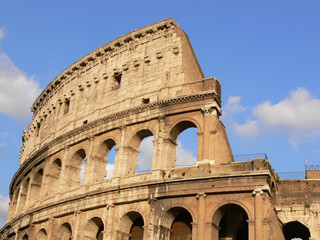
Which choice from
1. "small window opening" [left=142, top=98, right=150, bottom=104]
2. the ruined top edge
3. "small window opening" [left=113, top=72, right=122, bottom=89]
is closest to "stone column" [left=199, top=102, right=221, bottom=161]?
"small window opening" [left=142, top=98, right=150, bottom=104]

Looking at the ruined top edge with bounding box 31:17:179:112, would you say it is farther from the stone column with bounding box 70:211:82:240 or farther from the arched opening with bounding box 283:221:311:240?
the arched opening with bounding box 283:221:311:240

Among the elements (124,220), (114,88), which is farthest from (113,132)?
(124,220)

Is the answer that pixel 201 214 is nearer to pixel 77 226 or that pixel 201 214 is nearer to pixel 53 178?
pixel 77 226

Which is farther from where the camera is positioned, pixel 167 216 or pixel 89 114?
pixel 89 114

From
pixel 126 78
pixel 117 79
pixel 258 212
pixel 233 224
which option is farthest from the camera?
pixel 117 79

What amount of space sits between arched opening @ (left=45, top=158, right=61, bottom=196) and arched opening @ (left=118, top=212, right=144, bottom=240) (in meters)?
7.70

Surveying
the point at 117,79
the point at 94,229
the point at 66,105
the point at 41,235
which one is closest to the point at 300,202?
the point at 94,229

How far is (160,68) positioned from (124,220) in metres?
8.69

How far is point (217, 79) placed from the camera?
80.5 feet

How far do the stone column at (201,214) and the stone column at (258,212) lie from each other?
231 centimetres

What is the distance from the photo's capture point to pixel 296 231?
24453 mm

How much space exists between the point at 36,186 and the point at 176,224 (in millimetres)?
13800

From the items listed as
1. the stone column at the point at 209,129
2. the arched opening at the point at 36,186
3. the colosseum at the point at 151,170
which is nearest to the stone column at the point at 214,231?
the colosseum at the point at 151,170

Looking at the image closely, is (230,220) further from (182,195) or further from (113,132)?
(113,132)
